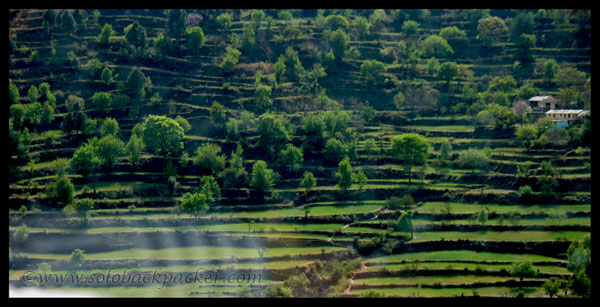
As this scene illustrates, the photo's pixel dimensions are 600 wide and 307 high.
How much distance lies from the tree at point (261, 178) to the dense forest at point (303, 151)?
0.87 ft

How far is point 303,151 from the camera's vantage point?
51.0 m

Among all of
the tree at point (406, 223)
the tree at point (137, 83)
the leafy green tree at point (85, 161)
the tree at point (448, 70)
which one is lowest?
the tree at point (406, 223)

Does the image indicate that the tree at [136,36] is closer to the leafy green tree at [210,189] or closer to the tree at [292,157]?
the tree at [292,157]

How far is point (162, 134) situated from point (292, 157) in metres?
8.02

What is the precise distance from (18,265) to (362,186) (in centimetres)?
1916

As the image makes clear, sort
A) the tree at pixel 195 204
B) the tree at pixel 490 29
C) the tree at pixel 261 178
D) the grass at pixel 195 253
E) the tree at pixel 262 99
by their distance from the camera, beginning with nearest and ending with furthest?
the grass at pixel 195 253 → the tree at pixel 195 204 → the tree at pixel 261 178 → the tree at pixel 262 99 → the tree at pixel 490 29

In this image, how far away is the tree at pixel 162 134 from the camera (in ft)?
161

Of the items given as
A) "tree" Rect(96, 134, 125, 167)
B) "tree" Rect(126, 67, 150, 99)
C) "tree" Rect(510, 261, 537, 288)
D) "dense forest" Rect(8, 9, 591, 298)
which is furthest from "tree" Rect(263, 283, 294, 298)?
"tree" Rect(126, 67, 150, 99)

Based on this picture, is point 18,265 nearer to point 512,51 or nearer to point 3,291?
point 3,291

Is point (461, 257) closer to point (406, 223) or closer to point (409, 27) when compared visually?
point (406, 223)

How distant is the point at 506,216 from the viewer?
42.1m

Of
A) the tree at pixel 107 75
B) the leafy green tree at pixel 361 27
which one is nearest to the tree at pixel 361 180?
the tree at pixel 107 75

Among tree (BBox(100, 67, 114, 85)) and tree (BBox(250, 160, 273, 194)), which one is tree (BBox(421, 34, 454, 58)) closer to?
tree (BBox(250, 160, 273, 194))

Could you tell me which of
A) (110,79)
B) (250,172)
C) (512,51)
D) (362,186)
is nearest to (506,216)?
(362,186)
